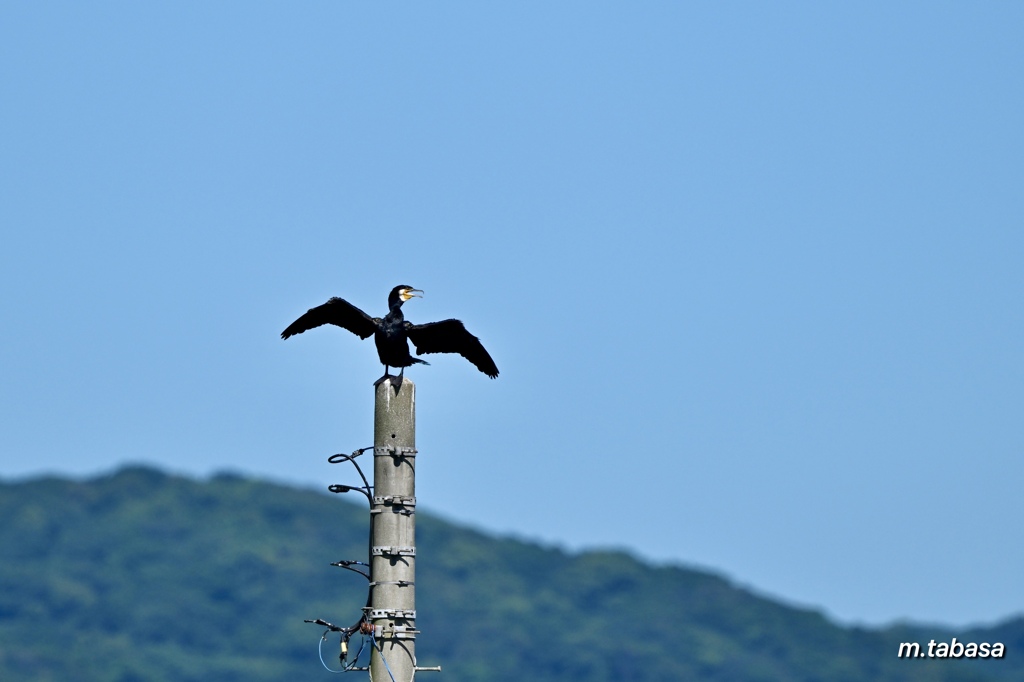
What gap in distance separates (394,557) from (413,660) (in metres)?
1.18

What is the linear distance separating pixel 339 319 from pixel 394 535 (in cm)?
379

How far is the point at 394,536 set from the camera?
2181cm

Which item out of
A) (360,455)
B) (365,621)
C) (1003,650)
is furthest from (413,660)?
(1003,650)

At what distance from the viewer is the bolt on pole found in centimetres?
2177

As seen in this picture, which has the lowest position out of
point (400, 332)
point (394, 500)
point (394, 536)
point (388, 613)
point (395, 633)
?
point (395, 633)

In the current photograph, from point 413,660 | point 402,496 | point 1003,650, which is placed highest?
point 1003,650

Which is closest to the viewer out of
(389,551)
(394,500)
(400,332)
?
(389,551)

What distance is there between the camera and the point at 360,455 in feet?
73.7

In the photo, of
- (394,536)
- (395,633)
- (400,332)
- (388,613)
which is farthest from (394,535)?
(400,332)

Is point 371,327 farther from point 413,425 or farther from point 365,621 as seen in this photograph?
point 365,621

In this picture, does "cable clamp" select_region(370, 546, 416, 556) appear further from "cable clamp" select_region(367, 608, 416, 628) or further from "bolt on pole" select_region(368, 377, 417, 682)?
"cable clamp" select_region(367, 608, 416, 628)

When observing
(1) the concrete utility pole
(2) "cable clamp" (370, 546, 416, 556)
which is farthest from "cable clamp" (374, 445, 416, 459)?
(2) "cable clamp" (370, 546, 416, 556)

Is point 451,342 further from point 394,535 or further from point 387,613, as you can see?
point 387,613

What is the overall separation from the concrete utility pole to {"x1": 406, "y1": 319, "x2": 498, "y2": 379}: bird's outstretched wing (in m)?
1.90
